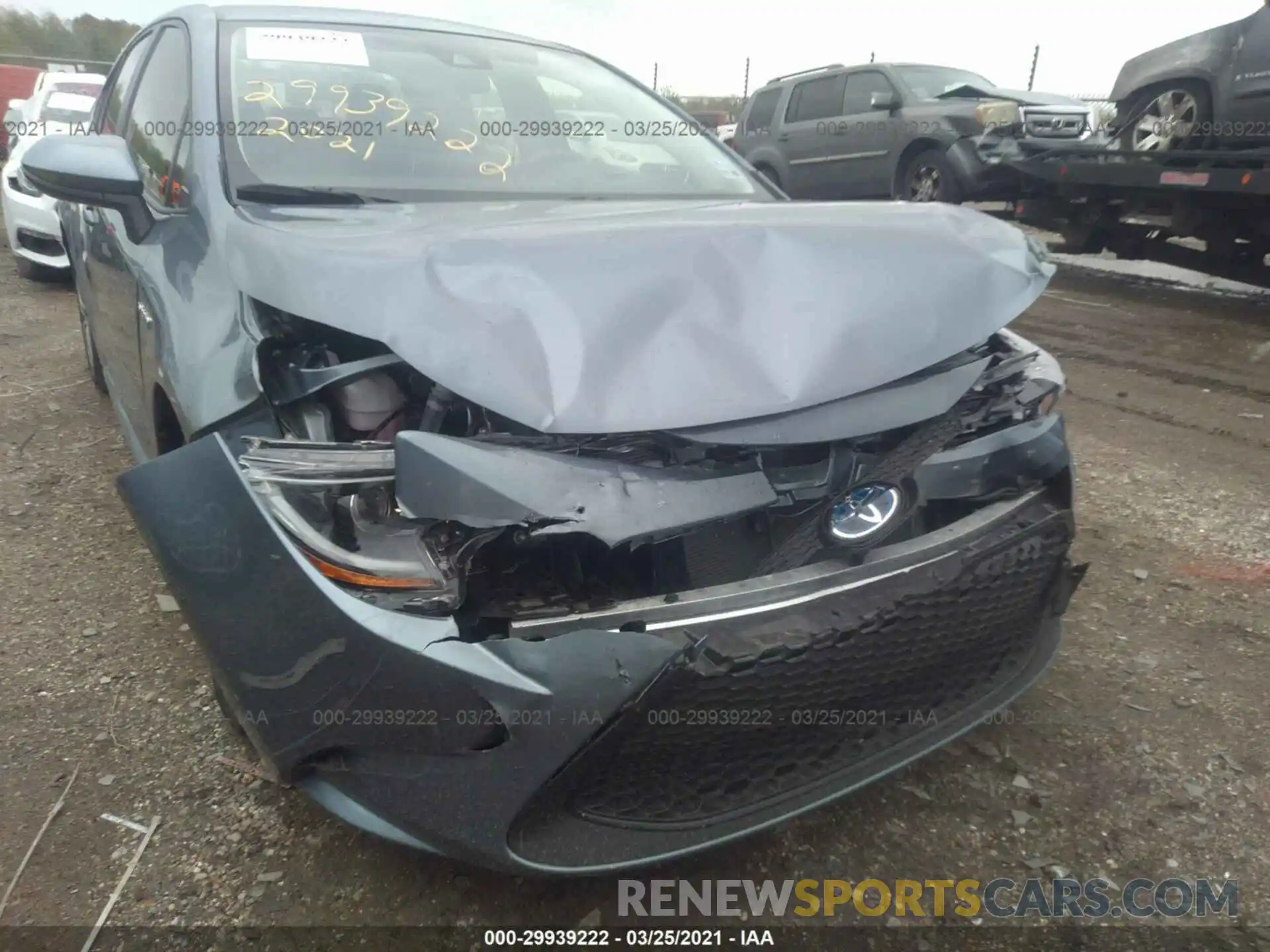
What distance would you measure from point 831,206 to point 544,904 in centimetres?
170

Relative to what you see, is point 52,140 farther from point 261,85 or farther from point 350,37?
point 350,37

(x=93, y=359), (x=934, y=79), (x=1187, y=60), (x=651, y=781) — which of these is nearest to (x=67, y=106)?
(x=93, y=359)

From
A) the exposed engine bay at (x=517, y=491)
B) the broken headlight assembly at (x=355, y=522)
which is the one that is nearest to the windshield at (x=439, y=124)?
the exposed engine bay at (x=517, y=491)

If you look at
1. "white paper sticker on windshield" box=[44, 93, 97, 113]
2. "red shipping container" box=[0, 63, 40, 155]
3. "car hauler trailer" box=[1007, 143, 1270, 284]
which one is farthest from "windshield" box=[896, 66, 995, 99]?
Result: "red shipping container" box=[0, 63, 40, 155]

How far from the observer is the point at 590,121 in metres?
2.94

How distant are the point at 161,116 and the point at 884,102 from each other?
24.5ft

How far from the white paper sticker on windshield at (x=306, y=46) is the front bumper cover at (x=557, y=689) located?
1566 mm

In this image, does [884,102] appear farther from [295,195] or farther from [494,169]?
[295,195]

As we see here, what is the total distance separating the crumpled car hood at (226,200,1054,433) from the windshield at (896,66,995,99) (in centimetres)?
783

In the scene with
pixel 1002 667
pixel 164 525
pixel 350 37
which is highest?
pixel 350 37

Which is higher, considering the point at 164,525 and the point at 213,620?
the point at 164,525

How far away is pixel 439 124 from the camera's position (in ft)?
8.54

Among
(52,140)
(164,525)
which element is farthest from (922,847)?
(52,140)

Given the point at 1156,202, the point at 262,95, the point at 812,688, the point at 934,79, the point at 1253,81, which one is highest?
the point at 934,79
